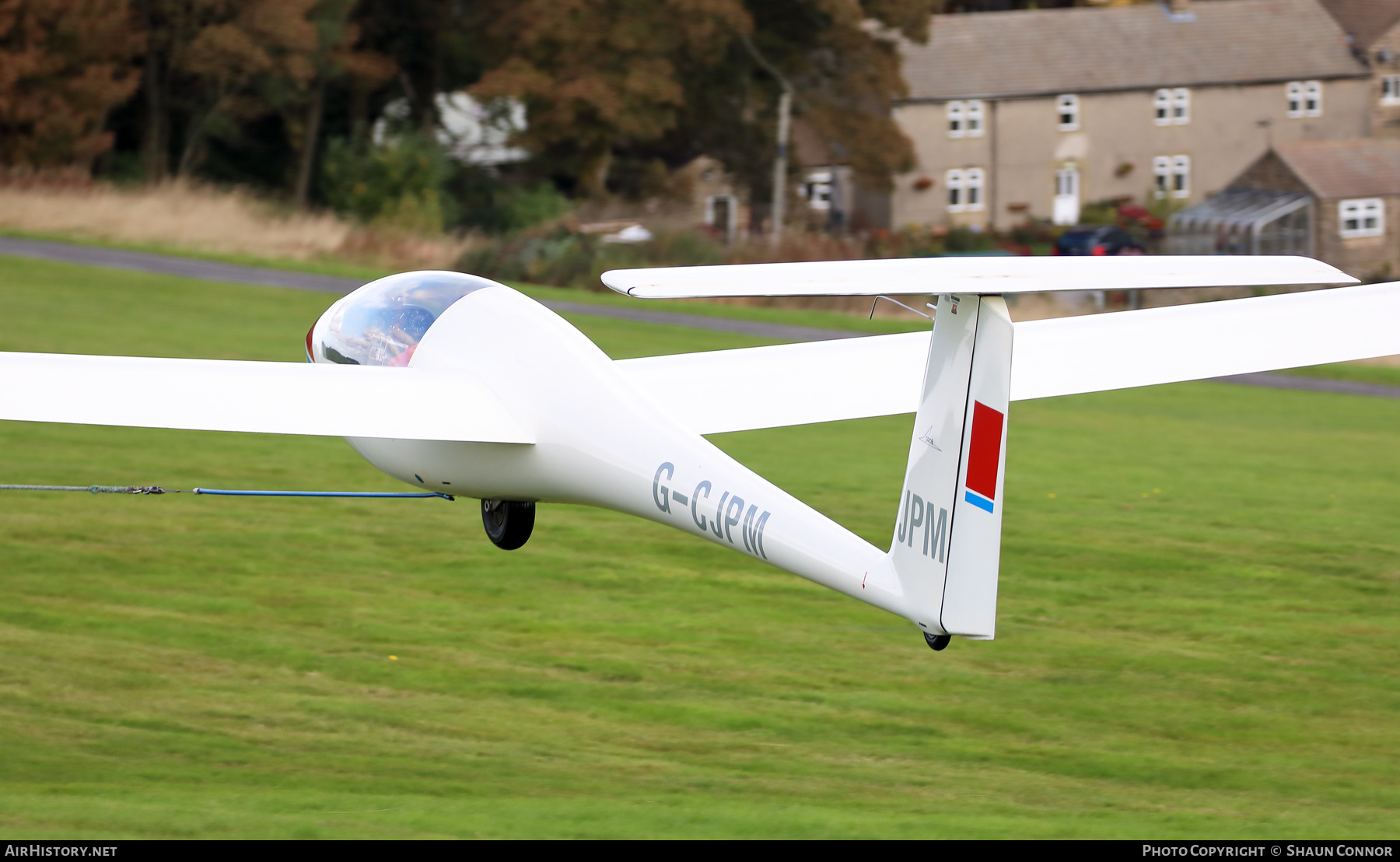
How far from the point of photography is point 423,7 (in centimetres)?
7219

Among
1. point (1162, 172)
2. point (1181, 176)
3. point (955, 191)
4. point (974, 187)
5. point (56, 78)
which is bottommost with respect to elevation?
point (955, 191)

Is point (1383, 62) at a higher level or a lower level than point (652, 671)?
higher

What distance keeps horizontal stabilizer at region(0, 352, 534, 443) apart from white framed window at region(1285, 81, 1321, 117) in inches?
3617

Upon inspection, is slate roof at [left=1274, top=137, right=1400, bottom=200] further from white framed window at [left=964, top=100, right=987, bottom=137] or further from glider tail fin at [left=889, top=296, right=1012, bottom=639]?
glider tail fin at [left=889, top=296, right=1012, bottom=639]

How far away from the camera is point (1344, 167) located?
83.4 meters

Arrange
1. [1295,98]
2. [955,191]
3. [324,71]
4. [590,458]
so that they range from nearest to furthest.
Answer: [590,458]
[324,71]
[955,191]
[1295,98]

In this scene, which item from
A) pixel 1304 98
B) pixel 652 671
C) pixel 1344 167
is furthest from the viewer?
pixel 1304 98

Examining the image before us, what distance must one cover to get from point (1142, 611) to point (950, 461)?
9.70m

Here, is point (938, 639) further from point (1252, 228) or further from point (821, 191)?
point (821, 191)

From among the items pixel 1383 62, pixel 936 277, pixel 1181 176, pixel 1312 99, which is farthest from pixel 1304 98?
pixel 936 277

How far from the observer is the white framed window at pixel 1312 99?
308ft

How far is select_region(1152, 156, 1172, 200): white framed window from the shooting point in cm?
9175

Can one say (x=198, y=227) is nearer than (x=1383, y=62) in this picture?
Yes

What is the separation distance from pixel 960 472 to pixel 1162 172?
3486 inches
